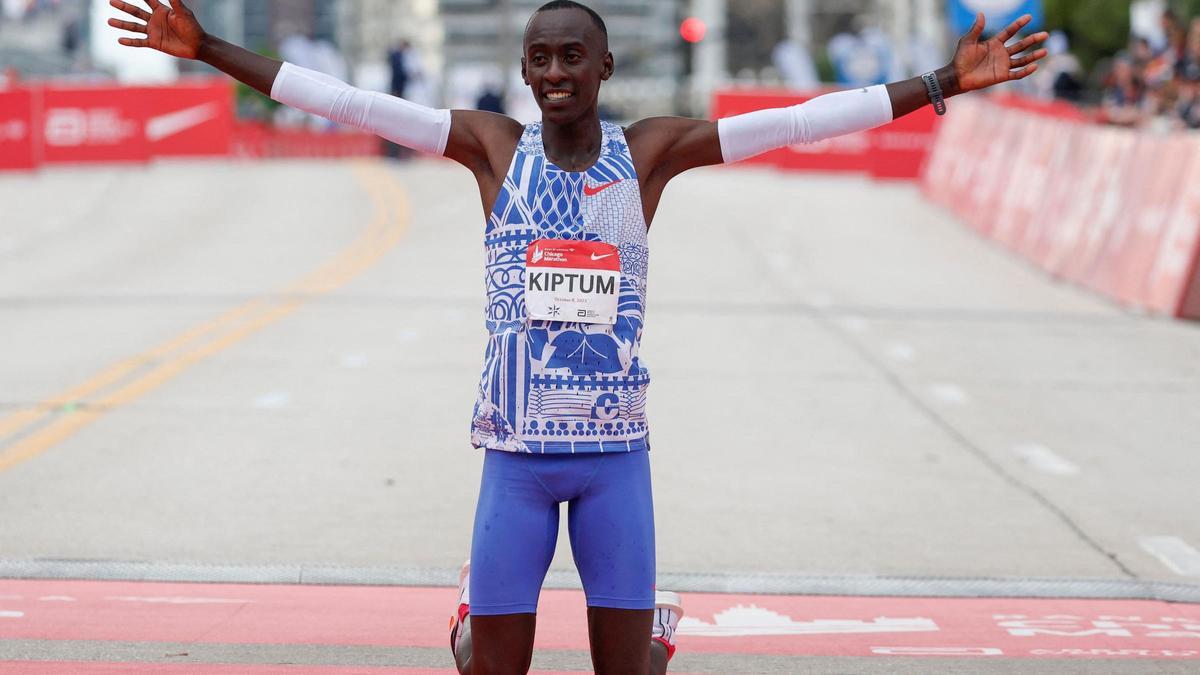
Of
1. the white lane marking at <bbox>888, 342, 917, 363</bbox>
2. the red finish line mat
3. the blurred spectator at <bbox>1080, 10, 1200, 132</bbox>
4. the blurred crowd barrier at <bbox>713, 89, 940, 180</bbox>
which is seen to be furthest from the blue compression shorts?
the blurred crowd barrier at <bbox>713, 89, 940, 180</bbox>

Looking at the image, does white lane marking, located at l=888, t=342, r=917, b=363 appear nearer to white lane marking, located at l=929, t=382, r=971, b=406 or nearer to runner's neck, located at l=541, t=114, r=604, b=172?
white lane marking, located at l=929, t=382, r=971, b=406

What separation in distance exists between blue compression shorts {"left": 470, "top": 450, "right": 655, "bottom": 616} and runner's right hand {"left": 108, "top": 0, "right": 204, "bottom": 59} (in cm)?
133

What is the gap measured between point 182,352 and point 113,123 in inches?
951

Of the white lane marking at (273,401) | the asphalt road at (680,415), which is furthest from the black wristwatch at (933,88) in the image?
the white lane marking at (273,401)

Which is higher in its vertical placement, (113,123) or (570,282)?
(570,282)

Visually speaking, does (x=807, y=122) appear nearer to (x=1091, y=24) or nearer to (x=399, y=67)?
→ (x=399, y=67)

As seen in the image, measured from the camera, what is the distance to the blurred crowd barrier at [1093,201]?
17.2 metres

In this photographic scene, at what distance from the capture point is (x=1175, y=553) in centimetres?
829

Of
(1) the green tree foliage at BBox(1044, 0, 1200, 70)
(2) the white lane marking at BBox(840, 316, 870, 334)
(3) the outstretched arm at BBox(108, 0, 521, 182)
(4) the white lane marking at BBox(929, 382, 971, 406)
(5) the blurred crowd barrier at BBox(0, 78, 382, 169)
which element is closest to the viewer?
(3) the outstretched arm at BBox(108, 0, 521, 182)

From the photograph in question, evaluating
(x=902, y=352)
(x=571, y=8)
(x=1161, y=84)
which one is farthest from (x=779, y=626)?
(x=1161, y=84)

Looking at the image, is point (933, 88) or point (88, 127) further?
point (88, 127)

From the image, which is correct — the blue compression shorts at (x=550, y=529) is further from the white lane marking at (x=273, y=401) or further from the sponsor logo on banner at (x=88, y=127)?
the sponsor logo on banner at (x=88, y=127)

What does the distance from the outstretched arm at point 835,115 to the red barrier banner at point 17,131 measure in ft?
98.5

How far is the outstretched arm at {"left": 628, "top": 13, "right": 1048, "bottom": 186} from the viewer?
497 centimetres
